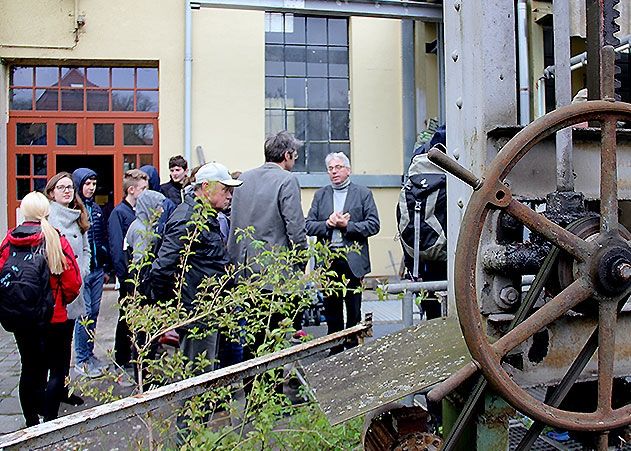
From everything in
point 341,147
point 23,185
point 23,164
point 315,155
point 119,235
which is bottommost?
point 119,235

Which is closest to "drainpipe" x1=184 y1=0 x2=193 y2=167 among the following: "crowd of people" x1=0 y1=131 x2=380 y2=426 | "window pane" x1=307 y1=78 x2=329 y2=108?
"window pane" x1=307 y1=78 x2=329 y2=108

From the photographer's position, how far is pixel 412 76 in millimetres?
10805

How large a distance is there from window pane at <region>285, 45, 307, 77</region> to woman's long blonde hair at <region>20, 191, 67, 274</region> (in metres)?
6.86

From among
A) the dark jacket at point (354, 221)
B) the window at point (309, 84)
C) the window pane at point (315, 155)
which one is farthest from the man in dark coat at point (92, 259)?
the window pane at point (315, 155)

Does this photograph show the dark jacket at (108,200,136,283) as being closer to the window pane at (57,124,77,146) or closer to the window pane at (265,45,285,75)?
the window pane at (57,124,77,146)

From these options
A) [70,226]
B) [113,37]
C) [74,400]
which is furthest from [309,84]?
[74,400]

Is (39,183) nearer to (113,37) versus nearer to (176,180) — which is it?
(113,37)

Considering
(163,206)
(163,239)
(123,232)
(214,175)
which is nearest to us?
(163,239)

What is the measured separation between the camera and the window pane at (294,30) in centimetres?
1073

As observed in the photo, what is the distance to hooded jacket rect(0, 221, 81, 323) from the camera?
426 centimetres

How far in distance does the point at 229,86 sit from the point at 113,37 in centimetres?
192

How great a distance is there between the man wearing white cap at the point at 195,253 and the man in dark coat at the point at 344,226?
4.98ft

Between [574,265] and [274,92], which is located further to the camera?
[274,92]

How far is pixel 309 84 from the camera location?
35.7ft
